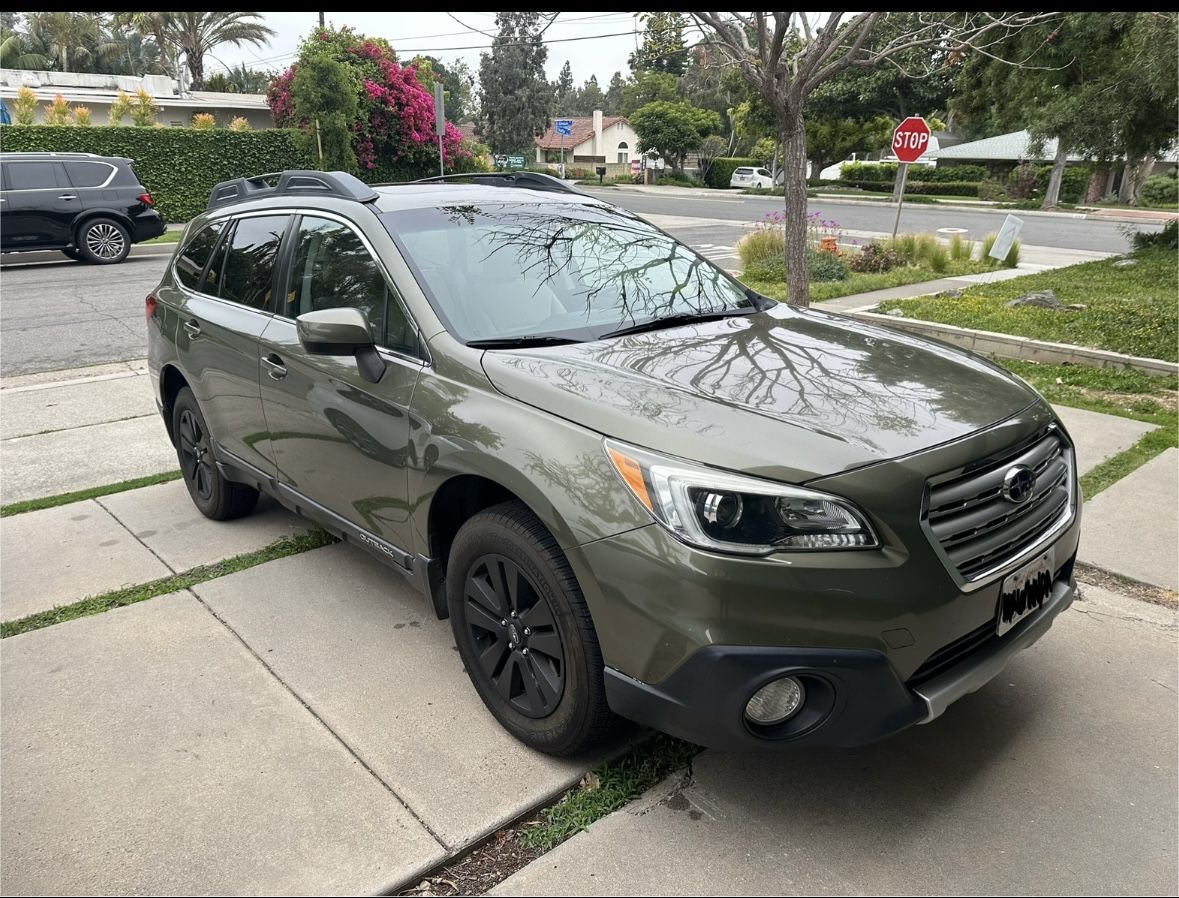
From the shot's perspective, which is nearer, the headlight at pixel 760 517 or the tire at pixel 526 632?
the headlight at pixel 760 517

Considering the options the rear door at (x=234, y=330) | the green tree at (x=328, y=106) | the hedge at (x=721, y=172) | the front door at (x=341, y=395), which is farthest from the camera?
the hedge at (x=721, y=172)

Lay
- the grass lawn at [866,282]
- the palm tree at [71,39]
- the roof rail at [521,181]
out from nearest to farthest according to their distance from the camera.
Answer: the roof rail at [521,181] < the grass lawn at [866,282] < the palm tree at [71,39]

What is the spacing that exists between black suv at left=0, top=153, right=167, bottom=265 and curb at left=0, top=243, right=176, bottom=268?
61 centimetres

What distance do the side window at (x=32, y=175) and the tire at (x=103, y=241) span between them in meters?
0.85

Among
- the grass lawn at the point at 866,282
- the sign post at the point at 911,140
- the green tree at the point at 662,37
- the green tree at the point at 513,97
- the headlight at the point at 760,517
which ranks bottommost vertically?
the grass lawn at the point at 866,282

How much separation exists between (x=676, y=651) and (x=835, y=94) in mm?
48062

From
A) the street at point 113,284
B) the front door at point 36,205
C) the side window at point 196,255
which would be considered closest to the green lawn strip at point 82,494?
the side window at point 196,255

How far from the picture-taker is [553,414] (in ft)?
8.51

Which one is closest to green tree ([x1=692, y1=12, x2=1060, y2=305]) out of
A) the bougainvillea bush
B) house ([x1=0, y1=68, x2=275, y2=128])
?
the bougainvillea bush

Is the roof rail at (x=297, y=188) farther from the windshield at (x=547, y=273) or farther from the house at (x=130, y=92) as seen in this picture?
the house at (x=130, y=92)

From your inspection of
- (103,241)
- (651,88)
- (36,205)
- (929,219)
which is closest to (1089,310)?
(103,241)

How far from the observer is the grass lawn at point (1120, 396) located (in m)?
5.48

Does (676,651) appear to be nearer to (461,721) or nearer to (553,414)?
(553,414)

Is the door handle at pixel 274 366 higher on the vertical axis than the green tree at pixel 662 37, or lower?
lower
